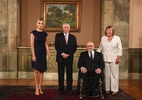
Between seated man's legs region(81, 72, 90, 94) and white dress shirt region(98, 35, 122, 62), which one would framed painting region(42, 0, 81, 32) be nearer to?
white dress shirt region(98, 35, 122, 62)

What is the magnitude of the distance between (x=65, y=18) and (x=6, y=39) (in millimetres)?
2062

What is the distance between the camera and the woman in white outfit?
17.6 ft

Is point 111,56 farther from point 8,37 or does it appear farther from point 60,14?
point 8,37

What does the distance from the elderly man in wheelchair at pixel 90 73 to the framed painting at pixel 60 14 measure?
3086 mm

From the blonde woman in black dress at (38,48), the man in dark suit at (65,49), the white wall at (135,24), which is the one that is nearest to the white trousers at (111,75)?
the man in dark suit at (65,49)

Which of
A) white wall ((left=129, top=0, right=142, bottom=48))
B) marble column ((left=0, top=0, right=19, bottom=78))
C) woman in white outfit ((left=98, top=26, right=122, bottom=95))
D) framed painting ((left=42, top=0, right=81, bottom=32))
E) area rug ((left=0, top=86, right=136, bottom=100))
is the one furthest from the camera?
framed painting ((left=42, top=0, right=81, bottom=32))

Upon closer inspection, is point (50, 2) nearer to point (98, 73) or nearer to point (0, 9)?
point (0, 9)

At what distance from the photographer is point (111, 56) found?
211 inches

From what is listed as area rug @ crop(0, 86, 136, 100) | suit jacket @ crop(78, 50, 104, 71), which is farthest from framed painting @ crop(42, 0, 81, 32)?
suit jacket @ crop(78, 50, 104, 71)

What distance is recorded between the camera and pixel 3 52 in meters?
7.59

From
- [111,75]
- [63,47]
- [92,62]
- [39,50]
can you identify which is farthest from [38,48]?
[111,75]

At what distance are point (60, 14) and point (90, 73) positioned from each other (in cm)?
359

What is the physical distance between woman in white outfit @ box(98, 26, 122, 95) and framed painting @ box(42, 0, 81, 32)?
2.84 meters

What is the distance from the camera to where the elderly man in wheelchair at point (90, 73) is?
4.91m
